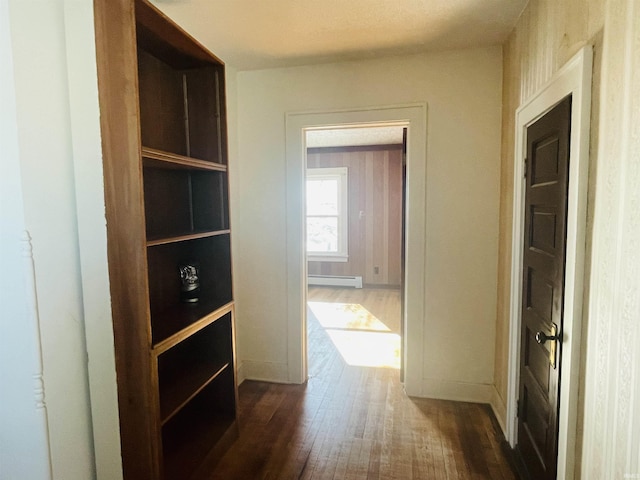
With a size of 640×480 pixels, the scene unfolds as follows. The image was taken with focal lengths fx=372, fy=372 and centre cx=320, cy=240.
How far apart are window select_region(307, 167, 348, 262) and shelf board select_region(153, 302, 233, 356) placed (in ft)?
15.4

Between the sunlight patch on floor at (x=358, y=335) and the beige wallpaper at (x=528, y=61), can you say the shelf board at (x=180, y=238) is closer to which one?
the beige wallpaper at (x=528, y=61)

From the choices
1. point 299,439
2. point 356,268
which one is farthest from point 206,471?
point 356,268

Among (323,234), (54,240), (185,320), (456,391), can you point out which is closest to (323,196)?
(323,234)

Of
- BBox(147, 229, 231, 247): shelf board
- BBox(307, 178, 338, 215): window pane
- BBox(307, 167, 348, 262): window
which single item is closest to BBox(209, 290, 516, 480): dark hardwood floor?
BBox(147, 229, 231, 247): shelf board

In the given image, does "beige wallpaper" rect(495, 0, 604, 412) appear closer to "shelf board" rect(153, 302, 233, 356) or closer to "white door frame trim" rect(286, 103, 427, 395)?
"white door frame trim" rect(286, 103, 427, 395)

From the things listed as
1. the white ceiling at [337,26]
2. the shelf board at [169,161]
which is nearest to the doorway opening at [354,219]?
the white ceiling at [337,26]

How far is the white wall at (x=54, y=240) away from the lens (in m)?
1.41

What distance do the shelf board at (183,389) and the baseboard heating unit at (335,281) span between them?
4.61m

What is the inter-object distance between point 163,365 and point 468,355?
7.09ft

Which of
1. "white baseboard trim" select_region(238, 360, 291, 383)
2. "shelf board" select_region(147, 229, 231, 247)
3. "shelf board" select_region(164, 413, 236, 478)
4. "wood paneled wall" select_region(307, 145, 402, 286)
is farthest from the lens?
"wood paneled wall" select_region(307, 145, 402, 286)

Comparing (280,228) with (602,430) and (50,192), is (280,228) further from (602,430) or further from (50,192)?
(602,430)

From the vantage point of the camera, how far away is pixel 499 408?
258 centimetres

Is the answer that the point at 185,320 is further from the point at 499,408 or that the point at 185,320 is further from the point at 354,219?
the point at 354,219

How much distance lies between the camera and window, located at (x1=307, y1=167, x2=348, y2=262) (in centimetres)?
682
